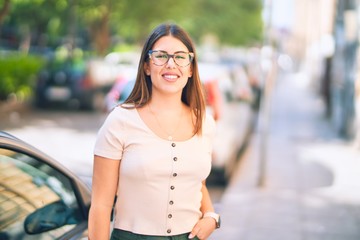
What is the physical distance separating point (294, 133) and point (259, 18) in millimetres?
37714

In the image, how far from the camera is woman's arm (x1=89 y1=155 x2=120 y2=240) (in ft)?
7.61

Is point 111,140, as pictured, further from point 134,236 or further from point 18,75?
point 18,75

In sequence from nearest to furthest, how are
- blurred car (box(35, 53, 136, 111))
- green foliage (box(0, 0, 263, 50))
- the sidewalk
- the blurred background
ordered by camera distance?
1. the sidewalk
2. the blurred background
3. blurred car (box(35, 53, 136, 111))
4. green foliage (box(0, 0, 263, 50))

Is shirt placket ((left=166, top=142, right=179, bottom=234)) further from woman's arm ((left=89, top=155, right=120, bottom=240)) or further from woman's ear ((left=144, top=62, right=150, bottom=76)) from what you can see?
woman's ear ((left=144, top=62, right=150, bottom=76))

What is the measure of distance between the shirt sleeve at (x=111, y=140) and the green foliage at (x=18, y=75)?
12.3 m

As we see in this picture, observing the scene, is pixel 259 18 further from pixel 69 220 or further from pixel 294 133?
pixel 69 220

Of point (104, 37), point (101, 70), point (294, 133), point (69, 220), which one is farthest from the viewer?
point (104, 37)

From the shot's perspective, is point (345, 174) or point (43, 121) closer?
point (345, 174)

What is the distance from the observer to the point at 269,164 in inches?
377

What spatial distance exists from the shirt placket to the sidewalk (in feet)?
5.26

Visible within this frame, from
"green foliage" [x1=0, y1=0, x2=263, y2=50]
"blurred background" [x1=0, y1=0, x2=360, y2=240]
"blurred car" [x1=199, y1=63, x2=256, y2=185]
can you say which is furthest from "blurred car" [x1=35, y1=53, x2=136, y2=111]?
"blurred car" [x1=199, y1=63, x2=256, y2=185]

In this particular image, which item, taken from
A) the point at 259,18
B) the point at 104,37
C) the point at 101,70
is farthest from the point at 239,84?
the point at 259,18

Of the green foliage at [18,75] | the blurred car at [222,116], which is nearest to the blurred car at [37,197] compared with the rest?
the blurred car at [222,116]

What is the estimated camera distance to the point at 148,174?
2324 mm
